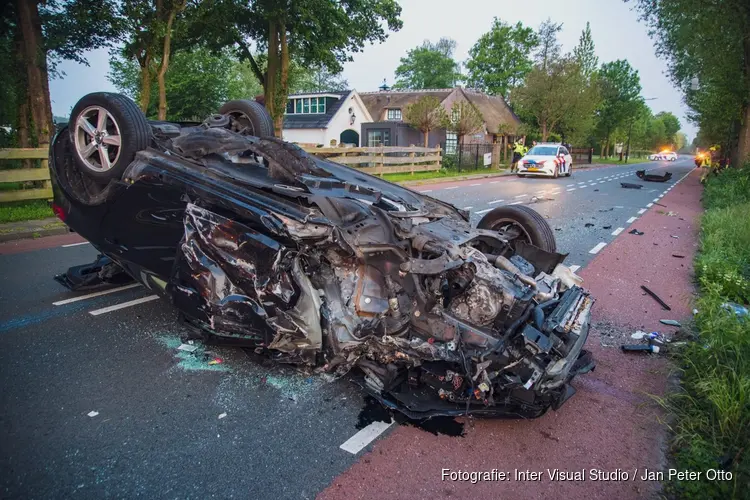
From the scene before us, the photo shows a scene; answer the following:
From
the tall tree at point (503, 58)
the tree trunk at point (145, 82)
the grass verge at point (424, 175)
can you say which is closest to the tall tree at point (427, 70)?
the tall tree at point (503, 58)

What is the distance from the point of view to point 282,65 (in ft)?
61.1

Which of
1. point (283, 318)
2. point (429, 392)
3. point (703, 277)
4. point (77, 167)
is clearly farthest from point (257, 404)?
point (703, 277)

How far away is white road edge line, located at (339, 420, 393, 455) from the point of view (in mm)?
2662

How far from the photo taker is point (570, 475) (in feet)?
8.38

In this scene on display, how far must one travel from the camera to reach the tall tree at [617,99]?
52.7 metres

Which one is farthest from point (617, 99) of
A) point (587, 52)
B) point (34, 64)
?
point (34, 64)

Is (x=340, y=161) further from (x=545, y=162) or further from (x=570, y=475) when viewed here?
(x=570, y=475)

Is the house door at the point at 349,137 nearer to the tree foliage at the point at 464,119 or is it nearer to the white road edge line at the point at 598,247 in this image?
the tree foliage at the point at 464,119

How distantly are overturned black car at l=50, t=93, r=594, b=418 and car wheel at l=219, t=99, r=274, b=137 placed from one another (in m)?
1.37

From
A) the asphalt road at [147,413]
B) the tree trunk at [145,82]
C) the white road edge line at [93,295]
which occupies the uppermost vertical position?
the tree trunk at [145,82]

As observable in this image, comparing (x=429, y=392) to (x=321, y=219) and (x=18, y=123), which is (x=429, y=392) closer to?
(x=321, y=219)

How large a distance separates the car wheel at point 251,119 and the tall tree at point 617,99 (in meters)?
54.1

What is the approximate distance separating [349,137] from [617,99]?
34.8 meters

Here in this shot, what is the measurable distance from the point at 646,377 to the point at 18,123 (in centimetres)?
1687
